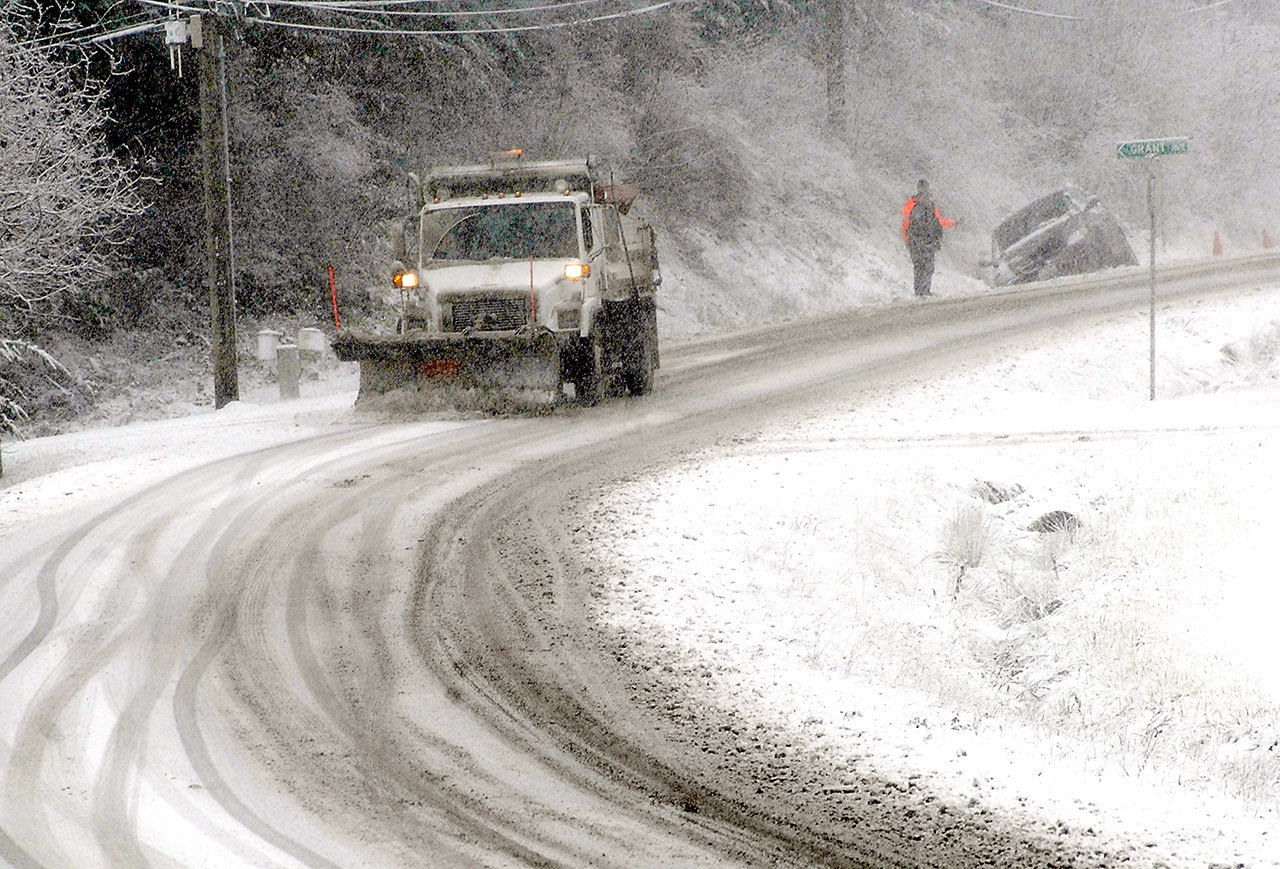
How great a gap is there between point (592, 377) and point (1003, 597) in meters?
5.33

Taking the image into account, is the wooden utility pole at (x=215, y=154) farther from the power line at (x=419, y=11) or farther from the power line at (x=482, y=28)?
the power line at (x=419, y=11)

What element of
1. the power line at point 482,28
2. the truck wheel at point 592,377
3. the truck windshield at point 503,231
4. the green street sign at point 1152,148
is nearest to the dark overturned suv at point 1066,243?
the power line at point 482,28

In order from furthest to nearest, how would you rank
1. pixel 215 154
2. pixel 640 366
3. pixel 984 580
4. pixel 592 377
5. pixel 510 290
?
pixel 215 154 < pixel 640 366 < pixel 592 377 < pixel 510 290 < pixel 984 580

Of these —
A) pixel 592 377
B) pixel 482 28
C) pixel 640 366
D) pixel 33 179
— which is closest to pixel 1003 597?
pixel 592 377

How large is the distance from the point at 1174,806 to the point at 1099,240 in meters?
24.1

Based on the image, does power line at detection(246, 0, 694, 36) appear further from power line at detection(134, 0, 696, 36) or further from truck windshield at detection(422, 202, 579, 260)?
truck windshield at detection(422, 202, 579, 260)

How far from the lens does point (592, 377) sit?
1373cm

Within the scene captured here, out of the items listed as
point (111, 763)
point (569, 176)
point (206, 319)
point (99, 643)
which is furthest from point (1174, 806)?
point (206, 319)

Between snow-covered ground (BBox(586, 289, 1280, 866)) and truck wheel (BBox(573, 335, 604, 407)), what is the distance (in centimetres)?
228

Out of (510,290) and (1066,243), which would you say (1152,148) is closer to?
(510,290)

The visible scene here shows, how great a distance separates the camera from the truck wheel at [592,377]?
13.6 metres

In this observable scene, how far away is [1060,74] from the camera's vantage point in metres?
43.2

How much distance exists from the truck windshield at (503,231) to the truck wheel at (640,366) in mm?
1599

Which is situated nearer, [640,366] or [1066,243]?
[640,366]
